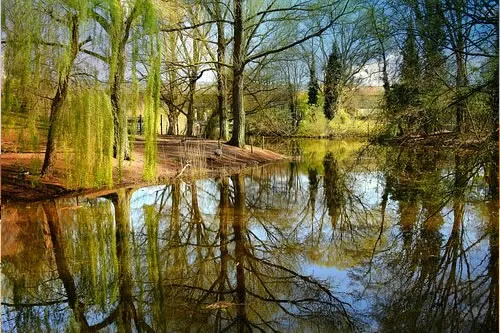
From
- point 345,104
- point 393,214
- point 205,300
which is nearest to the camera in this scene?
point 205,300

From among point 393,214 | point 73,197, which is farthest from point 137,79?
point 393,214

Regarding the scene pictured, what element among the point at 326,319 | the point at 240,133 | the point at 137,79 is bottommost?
the point at 326,319

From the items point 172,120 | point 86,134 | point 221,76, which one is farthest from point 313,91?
point 86,134

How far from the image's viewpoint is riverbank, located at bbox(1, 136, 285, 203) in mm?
3684

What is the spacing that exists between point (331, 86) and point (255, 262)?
12.3 metres

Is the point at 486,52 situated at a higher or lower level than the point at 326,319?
higher

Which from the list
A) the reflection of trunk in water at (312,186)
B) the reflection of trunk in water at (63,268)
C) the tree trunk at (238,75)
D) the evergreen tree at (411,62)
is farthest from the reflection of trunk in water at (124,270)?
the tree trunk at (238,75)

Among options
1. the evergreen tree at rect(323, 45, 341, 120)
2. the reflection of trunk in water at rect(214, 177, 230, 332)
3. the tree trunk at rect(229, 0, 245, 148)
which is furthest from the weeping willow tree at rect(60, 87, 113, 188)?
the evergreen tree at rect(323, 45, 341, 120)

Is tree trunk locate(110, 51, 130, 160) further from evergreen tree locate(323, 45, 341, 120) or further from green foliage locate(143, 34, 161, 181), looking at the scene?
evergreen tree locate(323, 45, 341, 120)

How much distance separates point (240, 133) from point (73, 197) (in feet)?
13.6

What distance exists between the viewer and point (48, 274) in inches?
79.3

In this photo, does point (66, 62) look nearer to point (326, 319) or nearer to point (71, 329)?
point (71, 329)

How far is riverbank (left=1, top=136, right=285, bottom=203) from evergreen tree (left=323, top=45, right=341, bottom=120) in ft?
20.8

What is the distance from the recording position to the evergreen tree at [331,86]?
1257 centimetres
